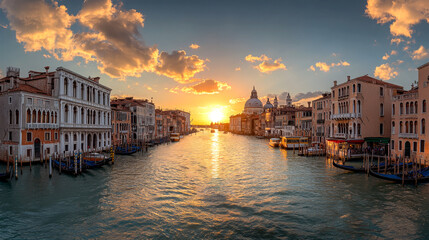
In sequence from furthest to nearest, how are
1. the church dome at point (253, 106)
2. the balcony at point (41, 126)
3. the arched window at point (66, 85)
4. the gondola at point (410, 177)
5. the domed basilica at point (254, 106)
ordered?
1. the church dome at point (253, 106)
2. the domed basilica at point (254, 106)
3. the arched window at point (66, 85)
4. the balcony at point (41, 126)
5. the gondola at point (410, 177)

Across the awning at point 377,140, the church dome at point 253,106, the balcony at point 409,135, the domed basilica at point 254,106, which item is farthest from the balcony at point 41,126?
the church dome at point 253,106

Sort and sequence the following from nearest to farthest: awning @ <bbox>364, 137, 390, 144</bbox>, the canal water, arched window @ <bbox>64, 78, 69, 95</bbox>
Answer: the canal water < arched window @ <bbox>64, 78, 69, 95</bbox> < awning @ <bbox>364, 137, 390, 144</bbox>

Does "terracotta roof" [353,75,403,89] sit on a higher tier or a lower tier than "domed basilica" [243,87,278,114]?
lower

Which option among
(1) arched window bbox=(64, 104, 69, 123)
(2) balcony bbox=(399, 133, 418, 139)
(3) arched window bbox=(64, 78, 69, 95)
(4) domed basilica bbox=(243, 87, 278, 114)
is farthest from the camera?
(4) domed basilica bbox=(243, 87, 278, 114)

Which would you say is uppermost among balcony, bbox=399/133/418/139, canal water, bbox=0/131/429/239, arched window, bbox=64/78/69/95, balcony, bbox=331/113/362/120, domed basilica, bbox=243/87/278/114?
domed basilica, bbox=243/87/278/114

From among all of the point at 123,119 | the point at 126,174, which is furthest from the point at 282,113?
the point at 126,174

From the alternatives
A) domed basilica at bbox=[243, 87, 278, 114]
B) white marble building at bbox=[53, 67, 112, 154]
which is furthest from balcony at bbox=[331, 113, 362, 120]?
domed basilica at bbox=[243, 87, 278, 114]

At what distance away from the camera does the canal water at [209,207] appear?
412 inches

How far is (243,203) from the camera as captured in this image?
1409 centimetres

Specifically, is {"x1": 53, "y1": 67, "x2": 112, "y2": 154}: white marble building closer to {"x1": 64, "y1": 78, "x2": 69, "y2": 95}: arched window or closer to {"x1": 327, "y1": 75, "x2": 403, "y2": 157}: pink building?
{"x1": 64, "y1": 78, "x2": 69, "y2": 95}: arched window

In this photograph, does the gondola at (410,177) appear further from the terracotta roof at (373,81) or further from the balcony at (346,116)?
the terracotta roof at (373,81)

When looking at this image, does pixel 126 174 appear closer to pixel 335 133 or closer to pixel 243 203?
pixel 243 203

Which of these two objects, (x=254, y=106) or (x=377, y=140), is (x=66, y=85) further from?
(x=254, y=106)

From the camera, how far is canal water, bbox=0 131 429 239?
10461 millimetres
